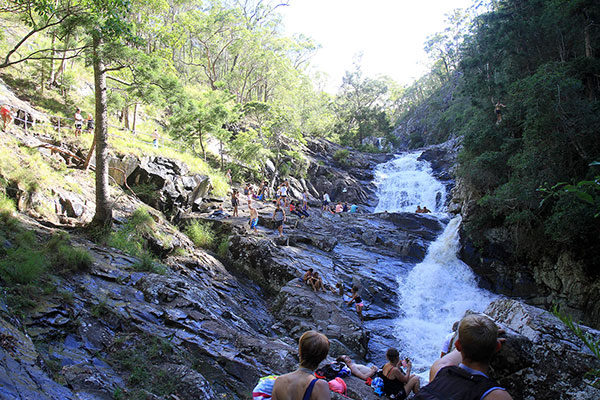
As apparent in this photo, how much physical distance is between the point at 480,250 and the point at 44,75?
2511 cm

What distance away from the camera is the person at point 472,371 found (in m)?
1.79

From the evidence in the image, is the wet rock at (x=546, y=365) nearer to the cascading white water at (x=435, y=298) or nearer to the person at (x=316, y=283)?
the cascading white water at (x=435, y=298)

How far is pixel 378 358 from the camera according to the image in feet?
31.0

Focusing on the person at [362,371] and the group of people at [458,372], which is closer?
the group of people at [458,372]

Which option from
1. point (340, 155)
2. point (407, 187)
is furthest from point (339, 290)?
point (340, 155)

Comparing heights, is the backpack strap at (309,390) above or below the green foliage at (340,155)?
below

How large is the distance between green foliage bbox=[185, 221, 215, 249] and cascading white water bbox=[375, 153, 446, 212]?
16951mm

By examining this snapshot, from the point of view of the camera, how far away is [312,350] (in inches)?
97.9

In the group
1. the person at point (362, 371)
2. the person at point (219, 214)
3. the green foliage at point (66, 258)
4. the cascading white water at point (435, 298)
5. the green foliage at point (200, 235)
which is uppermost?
the green foliage at point (66, 258)

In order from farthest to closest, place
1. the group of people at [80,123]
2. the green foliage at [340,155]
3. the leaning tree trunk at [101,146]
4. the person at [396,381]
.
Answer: the green foliage at [340,155], the group of people at [80,123], the leaning tree trunk at [101,146], the person at [396,381]

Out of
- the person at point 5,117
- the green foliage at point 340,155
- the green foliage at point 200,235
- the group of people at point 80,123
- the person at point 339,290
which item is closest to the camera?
the person at point 5,117

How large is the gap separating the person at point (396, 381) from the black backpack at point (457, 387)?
3.98m

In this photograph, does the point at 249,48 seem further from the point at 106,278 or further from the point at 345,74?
the point at 106,278

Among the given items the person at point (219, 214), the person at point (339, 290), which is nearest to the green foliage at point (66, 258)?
the person at point (339, 290)
